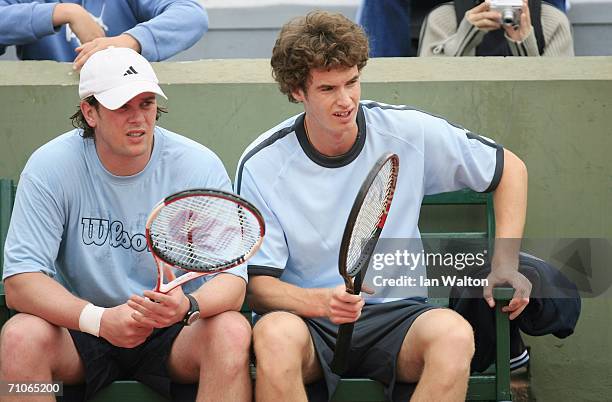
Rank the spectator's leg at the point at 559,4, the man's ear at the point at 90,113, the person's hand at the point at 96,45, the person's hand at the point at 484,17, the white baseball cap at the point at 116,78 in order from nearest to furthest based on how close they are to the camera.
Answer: the white baseball cap at the point at 116,78
the man's ear at the point at 90,113
the person's hand at the point at 96,45
the person's hand at the point at 484,17
the spectator's leg at the point at 559,4

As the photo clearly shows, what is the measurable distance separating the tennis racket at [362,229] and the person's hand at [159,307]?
1.57ft

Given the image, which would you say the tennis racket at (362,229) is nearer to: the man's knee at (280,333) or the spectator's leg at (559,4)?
the man's knee at (280,333)

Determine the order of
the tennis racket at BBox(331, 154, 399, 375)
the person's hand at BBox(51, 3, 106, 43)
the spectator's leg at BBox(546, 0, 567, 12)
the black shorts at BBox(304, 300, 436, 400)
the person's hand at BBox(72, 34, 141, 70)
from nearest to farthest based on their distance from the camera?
1. the tennis racket at BBox(331, 154, 399, 375)
2. the black shorts at BBox(304, 300, 436, 400)
3. the person's hand at BBox(72, 34, 141, 70)
4. the person's hand at BBox(51, 3, 106, 43)
5. the spectator's leg at BBox(546, 0, 567, 12)

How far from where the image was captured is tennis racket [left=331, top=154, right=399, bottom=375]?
329 centimetres

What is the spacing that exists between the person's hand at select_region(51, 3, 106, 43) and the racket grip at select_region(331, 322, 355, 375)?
1811mm

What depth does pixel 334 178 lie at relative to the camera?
12.7 ft

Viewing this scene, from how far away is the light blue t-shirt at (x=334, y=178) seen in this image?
3.83 m

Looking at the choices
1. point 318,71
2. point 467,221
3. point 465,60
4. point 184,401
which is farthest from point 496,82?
point 184,401

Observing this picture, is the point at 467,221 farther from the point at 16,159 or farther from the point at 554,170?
the point at 16,159

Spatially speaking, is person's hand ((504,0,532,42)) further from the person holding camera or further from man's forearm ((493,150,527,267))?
man's forearm ((493,150,527,267))

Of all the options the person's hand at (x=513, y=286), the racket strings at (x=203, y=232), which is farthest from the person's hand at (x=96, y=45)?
the person's hand at (x=513, y=286)

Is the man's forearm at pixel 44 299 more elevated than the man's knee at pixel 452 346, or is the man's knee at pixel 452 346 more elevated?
the man's forearm at pixel 44 299

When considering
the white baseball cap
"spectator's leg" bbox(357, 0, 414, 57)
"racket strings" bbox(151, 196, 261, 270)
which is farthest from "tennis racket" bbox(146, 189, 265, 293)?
"spectator's leg" bbox(357, 0, 414, 57)

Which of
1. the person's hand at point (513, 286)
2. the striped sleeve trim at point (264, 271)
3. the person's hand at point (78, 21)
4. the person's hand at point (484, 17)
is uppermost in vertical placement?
the person's hand at point (78, 21)
